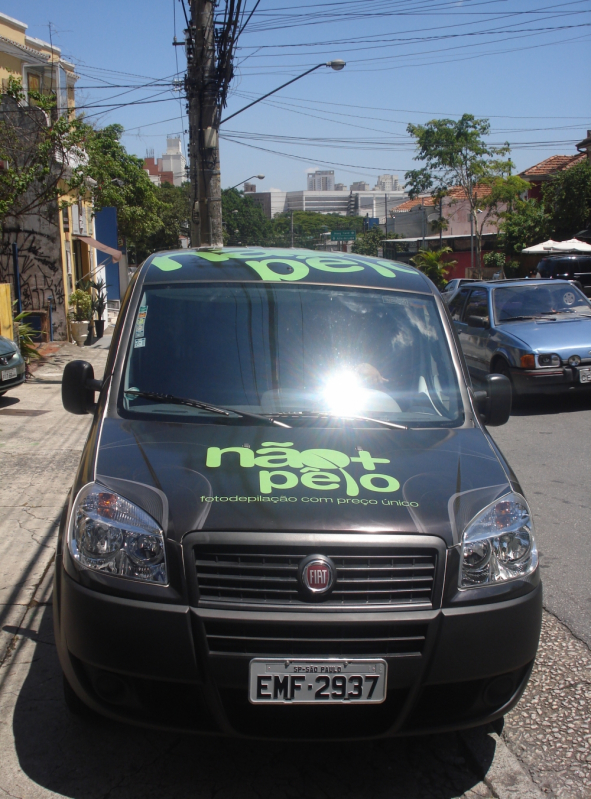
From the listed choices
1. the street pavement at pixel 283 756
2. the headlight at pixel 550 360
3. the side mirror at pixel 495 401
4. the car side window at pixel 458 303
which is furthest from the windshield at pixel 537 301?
the street pavement at pixel 283 756

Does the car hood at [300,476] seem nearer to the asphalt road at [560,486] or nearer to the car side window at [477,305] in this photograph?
the asphalt road at [560,486]

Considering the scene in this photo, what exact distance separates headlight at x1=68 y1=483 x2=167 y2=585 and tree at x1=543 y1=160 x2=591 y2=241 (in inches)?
1455

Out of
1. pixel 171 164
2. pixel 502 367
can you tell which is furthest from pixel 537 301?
pixel 171 164

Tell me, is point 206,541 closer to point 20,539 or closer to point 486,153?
point 20,539

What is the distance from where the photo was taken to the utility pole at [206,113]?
627 inches

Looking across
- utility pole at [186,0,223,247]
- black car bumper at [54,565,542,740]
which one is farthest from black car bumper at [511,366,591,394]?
utility pole at [186,0,223,247]

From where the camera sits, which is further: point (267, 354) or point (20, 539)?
point (20, 539)

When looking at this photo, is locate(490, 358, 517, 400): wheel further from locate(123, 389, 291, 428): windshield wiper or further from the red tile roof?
the red tile roof

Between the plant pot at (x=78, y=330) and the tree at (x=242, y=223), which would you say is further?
the tree at (x=242, y=223)

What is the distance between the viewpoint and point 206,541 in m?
2.47

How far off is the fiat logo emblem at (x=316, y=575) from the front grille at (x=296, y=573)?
3 centimetres

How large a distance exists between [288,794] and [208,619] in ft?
2.58

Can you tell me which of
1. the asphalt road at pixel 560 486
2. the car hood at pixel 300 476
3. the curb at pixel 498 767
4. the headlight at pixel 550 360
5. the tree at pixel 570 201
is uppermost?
the tree at pixel 570 201

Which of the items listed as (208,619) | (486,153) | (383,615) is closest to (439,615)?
(383,615)
